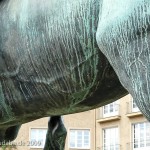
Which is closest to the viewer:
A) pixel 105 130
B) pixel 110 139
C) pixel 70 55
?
pixel 70 55

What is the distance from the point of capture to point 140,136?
3319cm

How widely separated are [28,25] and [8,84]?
0.36m

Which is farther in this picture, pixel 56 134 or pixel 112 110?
pixel 112 110

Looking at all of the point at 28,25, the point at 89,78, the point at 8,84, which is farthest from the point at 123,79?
the point at 8,84

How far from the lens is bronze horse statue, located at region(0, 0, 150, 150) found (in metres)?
2.33

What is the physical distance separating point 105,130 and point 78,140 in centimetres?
195

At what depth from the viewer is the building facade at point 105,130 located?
3275 centimetres

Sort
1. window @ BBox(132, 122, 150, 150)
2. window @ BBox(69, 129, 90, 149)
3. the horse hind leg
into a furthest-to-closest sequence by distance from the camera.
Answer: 1. window @ BBox(69, 129, 90, 149)
2. window @ BBox(132, 122, 150, 150)
3. the horse hind leg

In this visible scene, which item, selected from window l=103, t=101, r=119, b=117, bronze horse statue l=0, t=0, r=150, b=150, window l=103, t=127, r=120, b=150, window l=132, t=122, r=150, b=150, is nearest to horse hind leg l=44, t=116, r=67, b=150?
bronze horse statue l=0, t=0, r=150, b=150

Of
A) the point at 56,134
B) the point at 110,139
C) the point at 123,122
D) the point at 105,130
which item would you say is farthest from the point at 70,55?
the point at 110,139

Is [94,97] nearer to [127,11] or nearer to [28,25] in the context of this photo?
[28,25]

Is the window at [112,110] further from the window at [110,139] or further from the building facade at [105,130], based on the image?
the window at [110,139]

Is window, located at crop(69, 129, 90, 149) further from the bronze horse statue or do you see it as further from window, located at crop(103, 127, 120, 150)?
the bronze horse statue

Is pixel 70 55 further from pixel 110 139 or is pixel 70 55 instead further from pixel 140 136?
pixel 110 139
